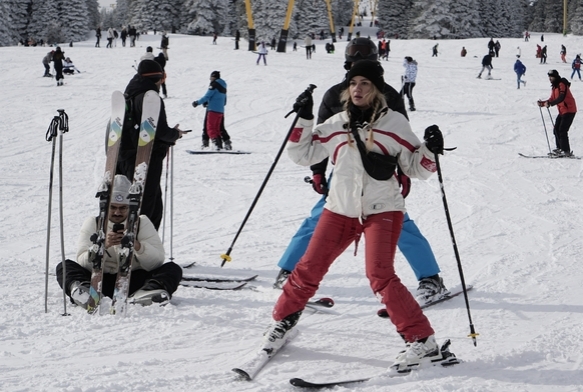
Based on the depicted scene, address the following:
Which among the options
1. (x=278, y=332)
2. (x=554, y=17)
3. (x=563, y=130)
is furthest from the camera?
(x=554, y=17)

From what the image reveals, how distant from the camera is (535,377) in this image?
3385 millimetres

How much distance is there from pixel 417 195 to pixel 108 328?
19.6ft

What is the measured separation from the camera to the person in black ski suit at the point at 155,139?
16.9ft

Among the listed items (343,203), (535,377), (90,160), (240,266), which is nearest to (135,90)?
(240,266)

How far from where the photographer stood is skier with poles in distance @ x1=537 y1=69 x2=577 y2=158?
11.7 metres

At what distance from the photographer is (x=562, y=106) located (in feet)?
38.7

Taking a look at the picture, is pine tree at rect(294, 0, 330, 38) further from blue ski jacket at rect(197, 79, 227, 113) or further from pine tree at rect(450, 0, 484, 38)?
blue ski jacket at rect(197, 79, 227, 113)

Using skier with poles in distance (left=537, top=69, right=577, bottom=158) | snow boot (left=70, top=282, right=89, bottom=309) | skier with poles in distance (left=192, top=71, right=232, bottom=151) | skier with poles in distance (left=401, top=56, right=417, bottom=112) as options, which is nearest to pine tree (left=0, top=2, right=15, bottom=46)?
skier with poles in distance (left=401, top=56, right=417, bottom=112)

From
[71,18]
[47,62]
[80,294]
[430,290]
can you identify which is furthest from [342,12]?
[80,294]

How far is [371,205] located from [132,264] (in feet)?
6.83

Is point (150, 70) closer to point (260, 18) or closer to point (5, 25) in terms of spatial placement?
point (5, 25)

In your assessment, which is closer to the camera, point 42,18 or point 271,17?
point 42,18

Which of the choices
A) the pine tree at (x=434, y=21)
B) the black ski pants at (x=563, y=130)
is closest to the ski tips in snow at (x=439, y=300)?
the black ski pants at (x=563, y=130)

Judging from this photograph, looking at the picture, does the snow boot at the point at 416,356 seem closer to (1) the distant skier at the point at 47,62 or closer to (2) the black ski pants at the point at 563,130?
(2) the black ski pants at the point at 563,130
